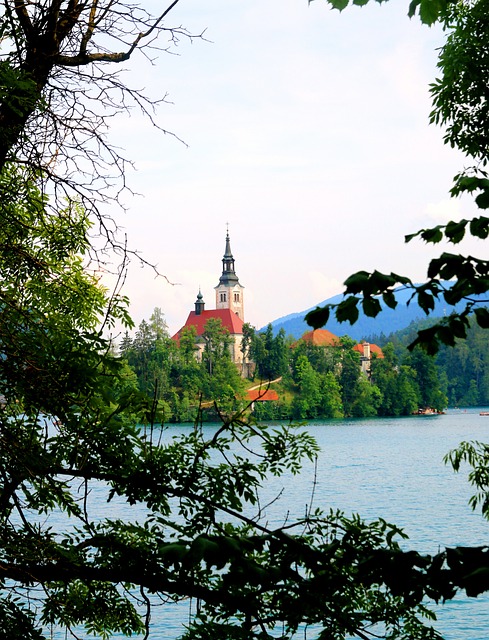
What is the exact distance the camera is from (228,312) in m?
121

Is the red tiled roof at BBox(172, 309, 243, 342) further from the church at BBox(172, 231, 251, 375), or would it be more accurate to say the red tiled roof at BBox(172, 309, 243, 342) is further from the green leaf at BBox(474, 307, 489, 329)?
the green leaf at BBox(474, 307, 489, 329)

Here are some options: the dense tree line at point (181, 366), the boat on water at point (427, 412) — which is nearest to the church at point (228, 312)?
the dense tree line at point (181, 366)

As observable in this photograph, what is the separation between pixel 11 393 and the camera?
501 cm

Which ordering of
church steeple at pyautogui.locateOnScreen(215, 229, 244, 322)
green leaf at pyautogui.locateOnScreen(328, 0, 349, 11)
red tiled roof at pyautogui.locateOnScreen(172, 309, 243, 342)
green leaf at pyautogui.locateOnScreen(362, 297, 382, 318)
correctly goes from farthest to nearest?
church steeple at pyautogui.locateOnScreen(215, 229, 244, 322), red tiled roof at pyautogui.locateOnScreen(172, 309, 243, 342), green leaf at pyautogui.locateOnScreen(328, 0, 349, 11), green leaf at pyautogui.locateOnScreen(362, 297, 382, 318)

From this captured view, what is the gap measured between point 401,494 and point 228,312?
280 feet

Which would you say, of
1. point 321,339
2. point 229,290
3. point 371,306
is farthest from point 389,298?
point 229,290

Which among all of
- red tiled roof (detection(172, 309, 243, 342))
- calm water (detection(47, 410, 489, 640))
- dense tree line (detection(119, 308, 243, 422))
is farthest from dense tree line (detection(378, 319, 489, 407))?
calm water (detection(47, 410, 489, 640))

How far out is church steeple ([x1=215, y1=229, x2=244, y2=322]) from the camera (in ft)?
429

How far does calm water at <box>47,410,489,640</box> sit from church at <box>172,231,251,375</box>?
136 ft

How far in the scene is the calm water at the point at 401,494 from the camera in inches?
720

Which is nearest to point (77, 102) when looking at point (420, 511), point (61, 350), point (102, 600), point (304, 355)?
point (61, 350)

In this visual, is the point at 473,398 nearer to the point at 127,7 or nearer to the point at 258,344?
the point at 258,344

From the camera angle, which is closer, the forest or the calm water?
the calm water

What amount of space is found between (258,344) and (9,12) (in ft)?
322
